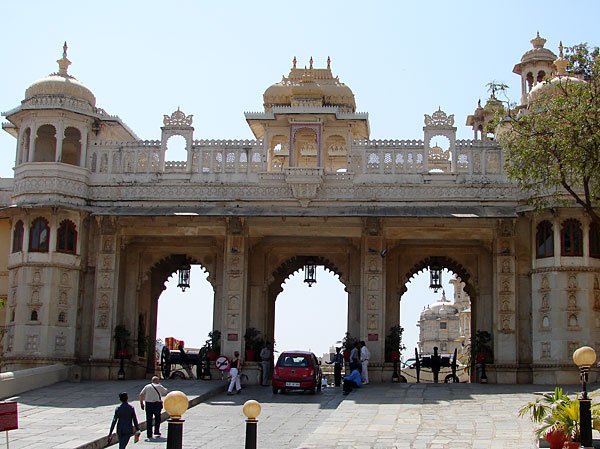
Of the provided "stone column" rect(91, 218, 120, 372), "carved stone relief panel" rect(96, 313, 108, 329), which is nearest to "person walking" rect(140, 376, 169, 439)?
"stone column" rect(91, 218, 120, 372)

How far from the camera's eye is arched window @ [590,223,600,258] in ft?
89.5

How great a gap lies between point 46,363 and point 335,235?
372 inches

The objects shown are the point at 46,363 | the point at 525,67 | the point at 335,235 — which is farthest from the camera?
the point at 525,67

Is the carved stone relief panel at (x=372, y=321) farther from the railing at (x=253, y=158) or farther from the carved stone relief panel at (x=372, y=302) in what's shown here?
the railing at (x=253, y=158)

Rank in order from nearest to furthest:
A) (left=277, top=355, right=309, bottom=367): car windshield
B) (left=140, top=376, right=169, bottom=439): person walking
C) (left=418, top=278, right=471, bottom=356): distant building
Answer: (left=140, top=376, right=169, bottom=439): person walking, (left=277, top=355, right=309, bottom=367): car windshield, (left=418, top=278, right=471, bottom=356): distant building

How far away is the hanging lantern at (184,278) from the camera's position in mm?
33438

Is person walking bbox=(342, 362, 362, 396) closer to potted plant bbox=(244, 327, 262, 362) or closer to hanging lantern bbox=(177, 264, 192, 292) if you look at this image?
potted plant bbox=(244, 327, 262, 362)

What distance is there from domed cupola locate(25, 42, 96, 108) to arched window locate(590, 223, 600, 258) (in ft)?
51.4

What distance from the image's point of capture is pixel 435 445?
1653 centimetres

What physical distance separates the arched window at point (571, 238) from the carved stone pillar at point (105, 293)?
13383mm

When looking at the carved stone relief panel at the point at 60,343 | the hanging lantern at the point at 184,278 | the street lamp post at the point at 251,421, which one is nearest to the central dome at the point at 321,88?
the hanging lantern at the point at 184,278

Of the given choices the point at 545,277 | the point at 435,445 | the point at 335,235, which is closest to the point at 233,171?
the point at 335,235

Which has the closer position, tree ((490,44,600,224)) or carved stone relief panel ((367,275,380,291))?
tree ((490,44,600,224))

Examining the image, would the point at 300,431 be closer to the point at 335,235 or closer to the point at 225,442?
the point at 225,442
